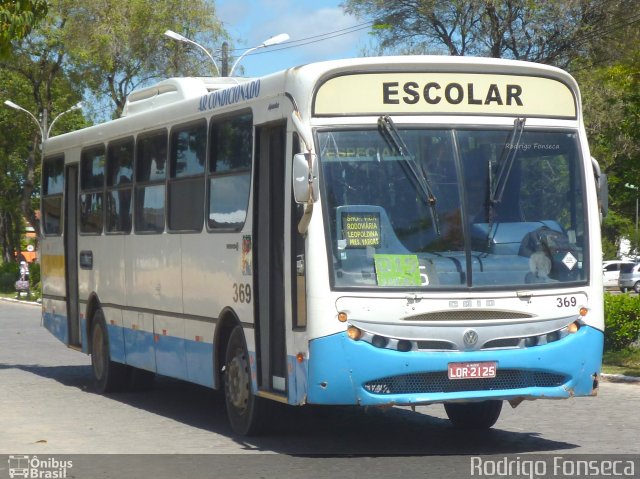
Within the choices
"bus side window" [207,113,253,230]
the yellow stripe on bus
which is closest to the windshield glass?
"bus side window" [207,113,253,230]

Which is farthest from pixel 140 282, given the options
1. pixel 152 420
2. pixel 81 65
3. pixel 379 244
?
pixel 81 65

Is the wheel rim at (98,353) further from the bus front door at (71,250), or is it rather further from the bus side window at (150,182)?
the bus side window at (150,182)

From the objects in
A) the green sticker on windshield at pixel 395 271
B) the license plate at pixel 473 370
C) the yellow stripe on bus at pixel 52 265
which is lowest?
the license plate at pixel 473 370

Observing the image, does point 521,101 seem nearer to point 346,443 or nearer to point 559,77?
point 559,77

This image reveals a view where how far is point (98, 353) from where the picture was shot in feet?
53.9

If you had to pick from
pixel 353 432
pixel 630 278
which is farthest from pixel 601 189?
pixel 630 278

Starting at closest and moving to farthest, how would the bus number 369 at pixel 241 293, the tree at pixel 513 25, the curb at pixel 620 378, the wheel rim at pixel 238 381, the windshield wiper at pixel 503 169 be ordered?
the windshield wiper at pixel 503 169, the bus number 369 at pixel 241 293, the wheel rim at pixel 238 381, the curb at pixel 620 378, the tree at pixel 513 25

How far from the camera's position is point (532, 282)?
10.5 meters

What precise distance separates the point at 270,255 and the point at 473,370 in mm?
2064

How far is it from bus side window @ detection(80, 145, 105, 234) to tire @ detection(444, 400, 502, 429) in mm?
5695

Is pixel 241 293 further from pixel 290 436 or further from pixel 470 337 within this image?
pixel 470 337

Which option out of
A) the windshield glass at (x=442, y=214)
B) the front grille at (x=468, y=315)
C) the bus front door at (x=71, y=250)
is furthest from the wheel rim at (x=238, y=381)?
A: the bus front door at (x=71, y=250)

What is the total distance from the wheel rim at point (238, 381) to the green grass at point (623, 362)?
7032 millimetres

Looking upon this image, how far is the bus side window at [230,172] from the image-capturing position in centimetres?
1170
